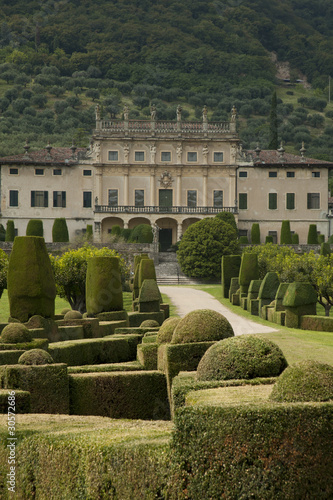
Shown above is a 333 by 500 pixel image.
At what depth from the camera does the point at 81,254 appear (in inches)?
1112

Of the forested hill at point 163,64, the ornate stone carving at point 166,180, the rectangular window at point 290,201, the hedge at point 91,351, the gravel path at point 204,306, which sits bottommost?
the gravel path at point 204,306

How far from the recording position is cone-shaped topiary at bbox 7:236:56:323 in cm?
1590

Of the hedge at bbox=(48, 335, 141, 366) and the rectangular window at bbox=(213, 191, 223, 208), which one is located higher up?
the rectangular window at bbox=(213, 191, 223, 208)

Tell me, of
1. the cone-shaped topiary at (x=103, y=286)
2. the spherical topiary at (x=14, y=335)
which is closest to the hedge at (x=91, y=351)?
the spherical topiary at (x=14, y=335)

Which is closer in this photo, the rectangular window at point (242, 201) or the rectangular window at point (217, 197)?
the rectangular window at point (242, 201)

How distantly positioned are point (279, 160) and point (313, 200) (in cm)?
473

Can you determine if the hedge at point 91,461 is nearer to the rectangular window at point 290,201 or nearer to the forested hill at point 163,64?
the rectangular window at point 290,201

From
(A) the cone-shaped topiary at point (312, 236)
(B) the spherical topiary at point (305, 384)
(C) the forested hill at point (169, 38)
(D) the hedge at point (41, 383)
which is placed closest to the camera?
(B) the spherical topiary at point (305, 384)

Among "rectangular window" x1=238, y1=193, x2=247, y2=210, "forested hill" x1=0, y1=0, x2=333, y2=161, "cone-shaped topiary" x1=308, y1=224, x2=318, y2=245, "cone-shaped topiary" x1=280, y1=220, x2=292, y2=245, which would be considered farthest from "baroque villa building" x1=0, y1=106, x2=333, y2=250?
"forested hill" x1=0, y1=0, x2=333, y2=161

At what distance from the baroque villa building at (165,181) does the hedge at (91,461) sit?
183 feet

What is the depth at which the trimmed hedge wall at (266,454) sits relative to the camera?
6016 mm

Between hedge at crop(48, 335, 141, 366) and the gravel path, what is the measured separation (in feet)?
21.3

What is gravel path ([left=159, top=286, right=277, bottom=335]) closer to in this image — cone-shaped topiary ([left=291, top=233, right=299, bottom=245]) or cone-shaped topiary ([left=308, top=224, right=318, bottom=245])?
cone-shaped topiary ([left=308, top=224, right=318, bottom=245])

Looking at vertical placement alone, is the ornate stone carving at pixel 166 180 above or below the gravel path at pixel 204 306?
above
